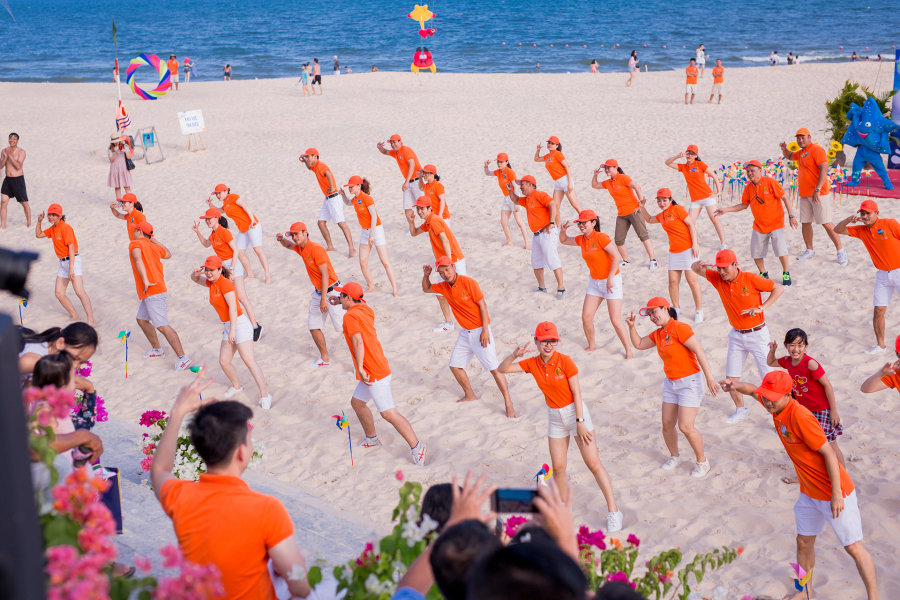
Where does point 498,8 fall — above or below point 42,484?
above

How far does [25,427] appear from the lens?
1.45 metres

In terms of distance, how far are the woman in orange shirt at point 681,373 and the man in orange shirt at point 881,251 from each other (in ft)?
9.68

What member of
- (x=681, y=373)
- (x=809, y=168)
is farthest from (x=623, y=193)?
(x=681, y=373)

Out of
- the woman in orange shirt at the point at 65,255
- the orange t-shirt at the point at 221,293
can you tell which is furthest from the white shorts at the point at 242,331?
the woman in orange shirt at the point at 65,255

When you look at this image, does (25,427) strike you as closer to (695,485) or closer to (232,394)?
(695,485)

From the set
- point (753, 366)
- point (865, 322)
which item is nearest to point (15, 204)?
point (753, 366)

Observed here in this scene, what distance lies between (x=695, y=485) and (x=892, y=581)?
5.47 ft

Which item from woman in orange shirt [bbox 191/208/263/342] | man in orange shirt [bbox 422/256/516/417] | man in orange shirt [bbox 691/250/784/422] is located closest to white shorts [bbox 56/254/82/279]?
woman in orange shirt [bbox 191/208/263/342]

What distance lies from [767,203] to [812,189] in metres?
1.36

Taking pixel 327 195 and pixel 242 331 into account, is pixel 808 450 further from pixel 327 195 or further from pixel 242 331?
pixel 327 195

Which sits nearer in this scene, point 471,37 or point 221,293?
point 221,293

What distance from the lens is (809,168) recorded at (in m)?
10.3

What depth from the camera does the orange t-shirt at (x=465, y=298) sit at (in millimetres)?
7547

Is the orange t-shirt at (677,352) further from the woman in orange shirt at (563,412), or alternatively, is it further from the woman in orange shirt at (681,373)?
the woman in orange shirt at (563,412)
